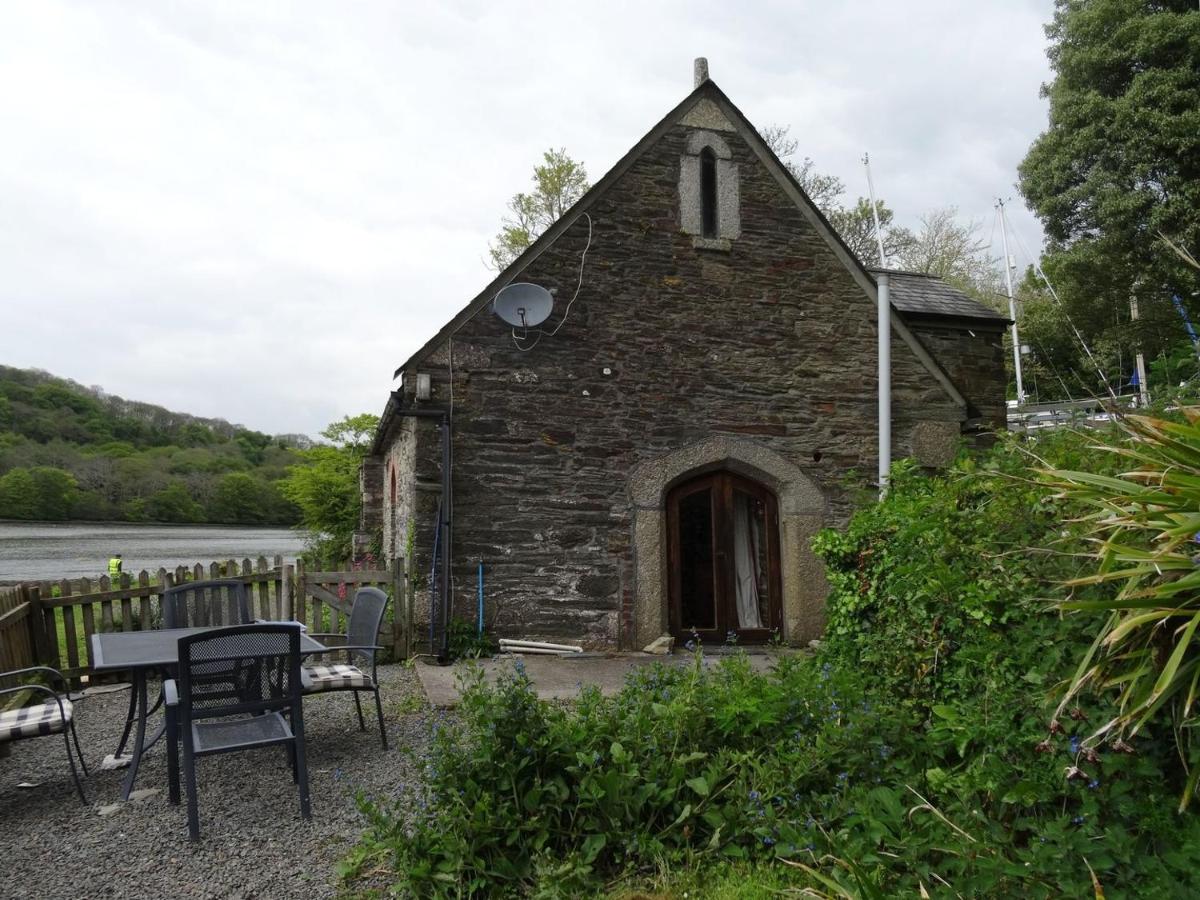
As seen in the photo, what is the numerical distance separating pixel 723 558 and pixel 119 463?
1348 cm

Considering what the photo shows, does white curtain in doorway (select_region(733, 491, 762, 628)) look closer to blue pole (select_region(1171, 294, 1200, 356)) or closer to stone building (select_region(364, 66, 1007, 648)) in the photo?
stone building (select_region(364, 66, 1007, 648))

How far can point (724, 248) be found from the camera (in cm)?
924

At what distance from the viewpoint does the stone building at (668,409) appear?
8.30 metres

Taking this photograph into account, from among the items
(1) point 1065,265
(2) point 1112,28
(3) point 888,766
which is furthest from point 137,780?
(2) point 1112,28

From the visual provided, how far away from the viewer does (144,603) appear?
792 centimetres

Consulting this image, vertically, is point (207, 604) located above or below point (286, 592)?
above

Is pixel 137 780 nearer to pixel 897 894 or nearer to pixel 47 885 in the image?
pixel 47 885

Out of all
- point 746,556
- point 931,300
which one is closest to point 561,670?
point 746,556

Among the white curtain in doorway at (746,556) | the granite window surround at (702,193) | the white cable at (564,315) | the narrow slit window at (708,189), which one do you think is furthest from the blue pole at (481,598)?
the narrow slit window at (708,189)

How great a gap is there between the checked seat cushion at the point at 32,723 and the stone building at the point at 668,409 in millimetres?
3848

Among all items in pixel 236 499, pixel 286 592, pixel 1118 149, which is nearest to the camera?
pixel 286 592

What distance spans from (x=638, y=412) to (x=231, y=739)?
5499 mm

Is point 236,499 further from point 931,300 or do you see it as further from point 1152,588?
point 1152,588

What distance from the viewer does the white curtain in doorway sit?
9250 millimetres
